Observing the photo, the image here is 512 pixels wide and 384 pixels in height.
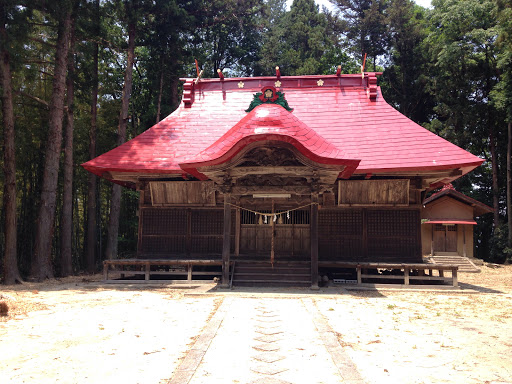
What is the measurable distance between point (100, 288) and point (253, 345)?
6.04m

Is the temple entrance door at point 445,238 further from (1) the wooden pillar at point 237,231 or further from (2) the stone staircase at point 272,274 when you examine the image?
(1) the wooden pillar at point 237,231

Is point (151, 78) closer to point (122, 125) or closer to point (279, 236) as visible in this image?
point (122, 125)

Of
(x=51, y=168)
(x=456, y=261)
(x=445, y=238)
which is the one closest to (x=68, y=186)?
(x=51, y=168)

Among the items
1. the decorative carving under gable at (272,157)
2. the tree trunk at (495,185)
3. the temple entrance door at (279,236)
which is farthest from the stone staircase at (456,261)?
the decorative carving under gable at (272,157)

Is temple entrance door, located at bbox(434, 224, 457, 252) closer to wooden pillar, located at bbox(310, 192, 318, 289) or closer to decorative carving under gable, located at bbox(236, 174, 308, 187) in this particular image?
wooden pillar, located at bbox(310, 192, 318, 289)

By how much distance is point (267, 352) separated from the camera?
436 cm

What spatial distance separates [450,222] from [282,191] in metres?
14.5

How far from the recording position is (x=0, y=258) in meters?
14.1

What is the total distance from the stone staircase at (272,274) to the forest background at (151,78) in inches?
231

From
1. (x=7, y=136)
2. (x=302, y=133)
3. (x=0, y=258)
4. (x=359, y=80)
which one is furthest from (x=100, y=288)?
(x=359, y=80)

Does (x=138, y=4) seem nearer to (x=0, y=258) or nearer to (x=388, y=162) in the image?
(x=0, y=258)

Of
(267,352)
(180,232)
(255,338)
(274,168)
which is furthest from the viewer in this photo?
(180,232)

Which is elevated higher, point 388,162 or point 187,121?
point 187,121

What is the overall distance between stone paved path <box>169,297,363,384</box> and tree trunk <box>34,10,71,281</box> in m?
7.51
